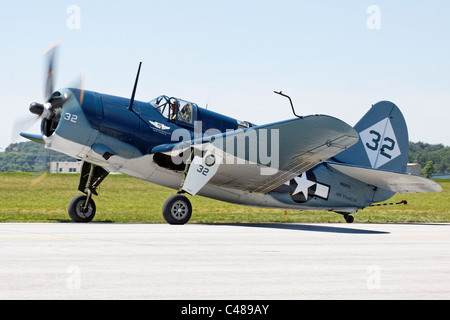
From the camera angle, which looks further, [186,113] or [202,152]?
[186,113]

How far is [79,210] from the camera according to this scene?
16.7m

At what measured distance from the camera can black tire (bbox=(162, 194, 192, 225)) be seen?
15086 mm

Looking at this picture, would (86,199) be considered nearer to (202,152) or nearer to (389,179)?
(202,152)

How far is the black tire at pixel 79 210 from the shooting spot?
54.3ft

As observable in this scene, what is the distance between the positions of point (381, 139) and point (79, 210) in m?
9.50

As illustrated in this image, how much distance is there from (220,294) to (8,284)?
6.24ft

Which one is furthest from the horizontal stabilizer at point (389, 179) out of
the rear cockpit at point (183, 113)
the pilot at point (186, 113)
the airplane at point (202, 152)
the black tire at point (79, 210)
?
the black tire at point (79, 210)

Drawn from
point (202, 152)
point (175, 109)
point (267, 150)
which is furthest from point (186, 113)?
point (267, 150)

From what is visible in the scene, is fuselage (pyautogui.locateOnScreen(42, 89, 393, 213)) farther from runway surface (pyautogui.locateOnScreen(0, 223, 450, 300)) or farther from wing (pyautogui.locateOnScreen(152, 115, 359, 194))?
runway surface (pyautogui.locateOnScreen(0, 223, 450, 300))

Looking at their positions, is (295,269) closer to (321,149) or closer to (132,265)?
(132,265)

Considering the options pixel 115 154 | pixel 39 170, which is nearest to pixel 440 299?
pixel 115 154

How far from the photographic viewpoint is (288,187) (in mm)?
17328
